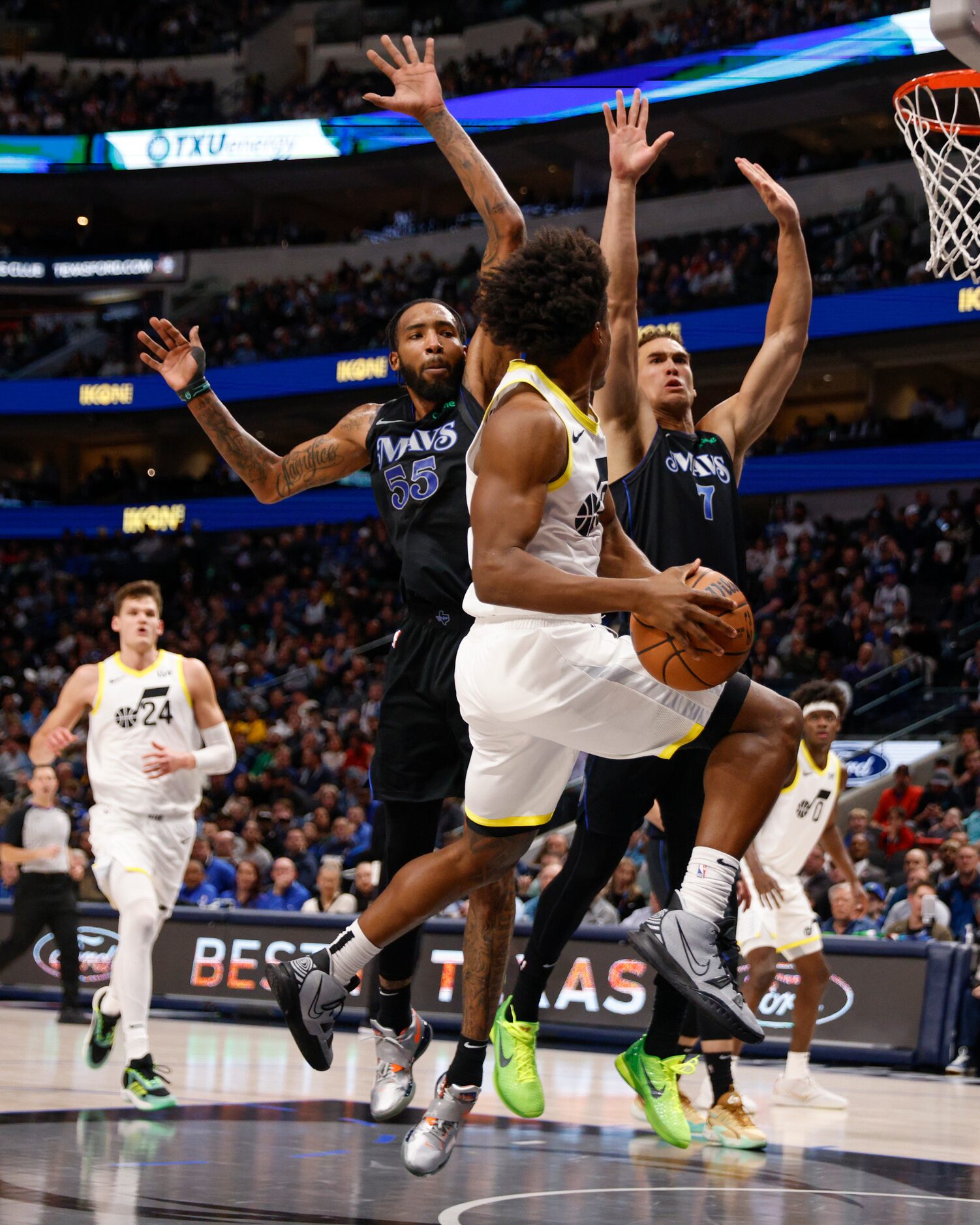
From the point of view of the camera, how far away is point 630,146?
509cm

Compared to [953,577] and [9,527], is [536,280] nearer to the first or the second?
[953,577]

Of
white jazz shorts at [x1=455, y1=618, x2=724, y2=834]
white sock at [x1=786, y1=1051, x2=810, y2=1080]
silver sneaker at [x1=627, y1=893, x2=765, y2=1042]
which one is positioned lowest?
white sock at [x1=786, y1=1051, x2=810, y2=1080]

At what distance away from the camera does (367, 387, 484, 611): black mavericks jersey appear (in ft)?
17.8

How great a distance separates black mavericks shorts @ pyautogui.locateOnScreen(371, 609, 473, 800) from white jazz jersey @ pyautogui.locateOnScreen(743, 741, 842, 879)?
3627mm

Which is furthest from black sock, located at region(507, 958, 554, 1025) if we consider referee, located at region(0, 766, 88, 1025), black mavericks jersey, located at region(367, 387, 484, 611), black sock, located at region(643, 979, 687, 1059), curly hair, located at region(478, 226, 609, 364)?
referee, located at region(0, 766, 88, 1025)

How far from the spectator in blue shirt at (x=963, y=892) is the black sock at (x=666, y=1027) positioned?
5798mm

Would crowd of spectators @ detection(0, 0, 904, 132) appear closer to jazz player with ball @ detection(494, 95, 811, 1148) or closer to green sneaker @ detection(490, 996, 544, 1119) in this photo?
jazz player with ball @ detection(494, 95, 811, 1148)

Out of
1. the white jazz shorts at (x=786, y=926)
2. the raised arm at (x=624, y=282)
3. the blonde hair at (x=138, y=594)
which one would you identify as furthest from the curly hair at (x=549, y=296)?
the white jazz shorts at (x=786, y=926)

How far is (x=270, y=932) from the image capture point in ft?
38.0

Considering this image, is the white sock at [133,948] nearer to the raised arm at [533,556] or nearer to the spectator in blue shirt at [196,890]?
the raised arm at [533,556]

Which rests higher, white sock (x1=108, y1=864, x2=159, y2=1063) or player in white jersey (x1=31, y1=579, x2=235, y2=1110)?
player in white jersey (x1=31, y1=579, x2=235, y2=1110)

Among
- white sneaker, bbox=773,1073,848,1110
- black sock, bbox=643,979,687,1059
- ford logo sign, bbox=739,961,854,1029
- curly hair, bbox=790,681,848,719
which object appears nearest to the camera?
black sock, bbox=643,979,687,1059

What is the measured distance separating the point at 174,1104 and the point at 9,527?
2550cm

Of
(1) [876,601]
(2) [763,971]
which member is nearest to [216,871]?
(2) [763,971]
